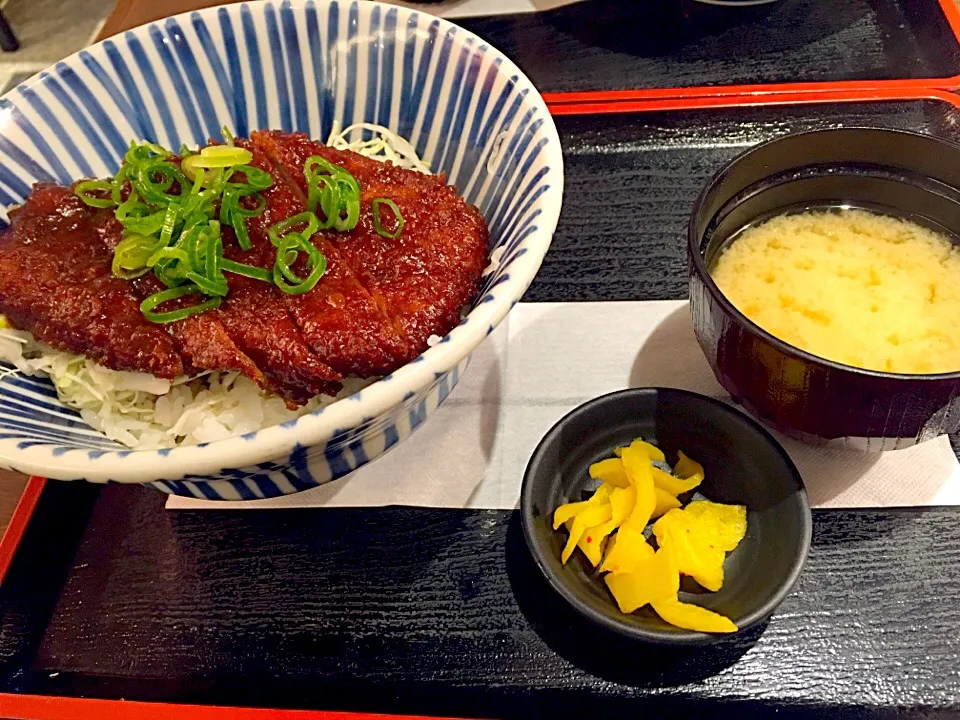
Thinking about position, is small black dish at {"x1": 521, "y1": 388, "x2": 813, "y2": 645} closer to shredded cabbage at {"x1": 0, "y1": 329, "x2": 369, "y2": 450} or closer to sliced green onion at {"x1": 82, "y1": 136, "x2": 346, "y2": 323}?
shredded cabbage at {"x1": 0, "y1": 329, "x2": 369, "y2": 450}

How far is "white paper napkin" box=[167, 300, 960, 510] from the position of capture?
1.45 m

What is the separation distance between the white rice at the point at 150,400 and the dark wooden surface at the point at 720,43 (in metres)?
1.16

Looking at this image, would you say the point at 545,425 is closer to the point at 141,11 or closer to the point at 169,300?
the point at 169,300

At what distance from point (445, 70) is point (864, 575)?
1288 mm

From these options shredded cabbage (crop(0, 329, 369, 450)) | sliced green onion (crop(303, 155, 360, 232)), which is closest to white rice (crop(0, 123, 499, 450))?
shredded cabbage (crop(0, 329, 369, 450))

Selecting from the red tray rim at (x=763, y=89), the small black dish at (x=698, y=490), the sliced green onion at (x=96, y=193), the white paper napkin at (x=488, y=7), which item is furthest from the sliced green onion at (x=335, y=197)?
the white paper napkin at (x=488, y=7)

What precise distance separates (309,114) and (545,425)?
3.11 feet

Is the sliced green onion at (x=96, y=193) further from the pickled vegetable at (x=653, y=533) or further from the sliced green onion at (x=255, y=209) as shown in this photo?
the pickled vegetable at (x=653, y=533)

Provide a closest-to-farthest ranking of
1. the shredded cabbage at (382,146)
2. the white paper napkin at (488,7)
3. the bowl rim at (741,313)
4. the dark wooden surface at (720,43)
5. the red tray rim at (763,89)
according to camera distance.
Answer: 1. the bowl rim at (741,313)
2. the shredded cabbage at (382,146)
3. the red tray rim at (763,89)
4. the dark wooden surface at (720,43)
5. the white paper napkin at (488,7)

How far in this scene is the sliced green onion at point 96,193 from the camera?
148 cm

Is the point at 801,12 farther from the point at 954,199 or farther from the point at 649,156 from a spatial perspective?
the point at 954,199

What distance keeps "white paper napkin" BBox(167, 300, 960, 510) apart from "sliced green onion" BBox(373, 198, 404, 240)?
38 cm

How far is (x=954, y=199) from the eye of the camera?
1493 mm

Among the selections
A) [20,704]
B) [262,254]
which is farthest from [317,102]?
[20,704]
